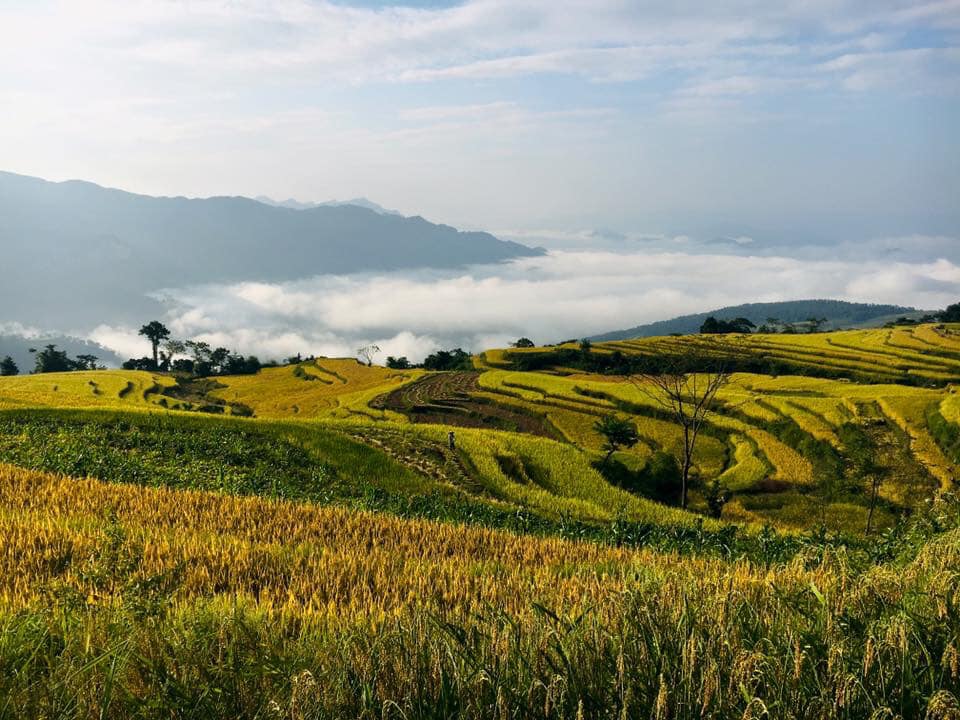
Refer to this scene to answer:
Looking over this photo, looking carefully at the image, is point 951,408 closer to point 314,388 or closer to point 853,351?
point 853,351

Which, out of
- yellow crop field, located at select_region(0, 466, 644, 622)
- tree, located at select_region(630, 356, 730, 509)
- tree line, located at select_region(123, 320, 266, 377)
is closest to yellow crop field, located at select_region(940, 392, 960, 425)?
tree, located at select_region(630, 356, 730, 509)

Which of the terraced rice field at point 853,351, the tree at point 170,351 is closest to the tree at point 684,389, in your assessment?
the terraced rice field at point 853,351

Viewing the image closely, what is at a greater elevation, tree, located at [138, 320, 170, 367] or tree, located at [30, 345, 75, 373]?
tree, located at [138, 320, 170, 367]

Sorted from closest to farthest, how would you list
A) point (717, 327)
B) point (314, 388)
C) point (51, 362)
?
point (314, 388) → point (51, 362) → point (717, 327)

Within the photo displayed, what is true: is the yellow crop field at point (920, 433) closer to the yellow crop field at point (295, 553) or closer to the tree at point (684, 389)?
the tree at point (684, 389)

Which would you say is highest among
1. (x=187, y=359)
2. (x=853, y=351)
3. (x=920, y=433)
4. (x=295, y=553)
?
(x=853, y=351)

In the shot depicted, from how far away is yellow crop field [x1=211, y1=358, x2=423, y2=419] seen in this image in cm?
6981

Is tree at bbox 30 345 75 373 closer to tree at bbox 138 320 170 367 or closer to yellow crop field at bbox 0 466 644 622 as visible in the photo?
tree at bbox 138 320 170 367

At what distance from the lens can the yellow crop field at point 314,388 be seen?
6981 centimetres

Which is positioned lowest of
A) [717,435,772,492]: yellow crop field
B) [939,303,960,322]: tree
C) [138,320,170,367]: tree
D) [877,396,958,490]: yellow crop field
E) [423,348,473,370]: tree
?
[717,435,772,492]: yellow crop field

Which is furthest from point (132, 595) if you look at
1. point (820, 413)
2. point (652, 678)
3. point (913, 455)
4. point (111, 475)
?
point (820, 413)

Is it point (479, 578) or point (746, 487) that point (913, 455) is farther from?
point (479, 578)

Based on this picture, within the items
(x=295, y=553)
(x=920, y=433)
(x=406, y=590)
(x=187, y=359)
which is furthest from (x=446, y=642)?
(x=187, y=359)

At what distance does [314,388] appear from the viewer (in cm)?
8738
